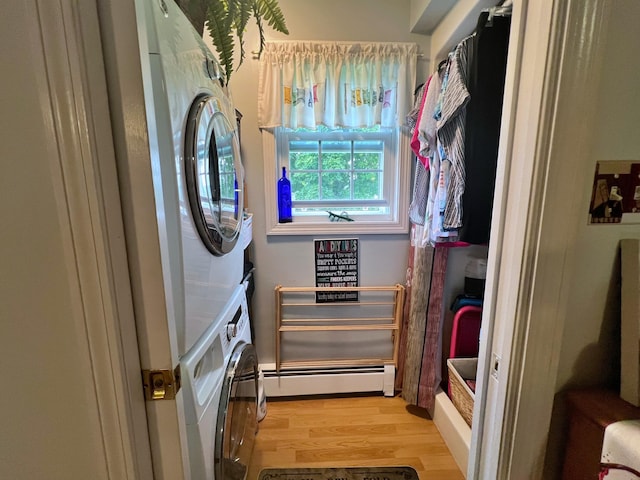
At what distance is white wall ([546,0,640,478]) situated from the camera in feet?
2.20

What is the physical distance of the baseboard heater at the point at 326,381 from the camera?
6.71 feet

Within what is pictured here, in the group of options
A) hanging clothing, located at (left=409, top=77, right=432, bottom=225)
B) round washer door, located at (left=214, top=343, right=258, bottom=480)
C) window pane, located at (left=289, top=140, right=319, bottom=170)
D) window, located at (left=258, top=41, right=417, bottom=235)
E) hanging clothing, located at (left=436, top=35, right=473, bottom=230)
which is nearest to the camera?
round washer door, located at (left=214, top=343, right=258, bottom=480)

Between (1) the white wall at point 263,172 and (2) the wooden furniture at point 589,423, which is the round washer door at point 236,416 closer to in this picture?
(1) the white wall at point 263,172

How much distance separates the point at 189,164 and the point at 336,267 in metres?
1.38

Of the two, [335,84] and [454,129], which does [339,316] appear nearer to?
[454,129]

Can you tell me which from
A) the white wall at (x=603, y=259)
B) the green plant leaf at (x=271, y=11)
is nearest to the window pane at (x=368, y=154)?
the green plant leaf at (x=271, y=11)

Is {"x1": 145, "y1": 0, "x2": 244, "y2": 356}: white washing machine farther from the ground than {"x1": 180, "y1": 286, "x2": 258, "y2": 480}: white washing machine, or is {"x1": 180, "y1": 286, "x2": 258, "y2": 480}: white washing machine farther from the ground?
{"x1": 145, "y1": 0, "x2": 244, "y2": 356}: white washing machine

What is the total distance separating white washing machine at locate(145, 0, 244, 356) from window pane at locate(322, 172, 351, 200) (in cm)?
107

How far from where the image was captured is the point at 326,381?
2.05 metres

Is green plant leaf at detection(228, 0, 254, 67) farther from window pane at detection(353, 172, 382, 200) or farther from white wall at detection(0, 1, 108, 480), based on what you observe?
window pane at detection(353, 172, 382, 200)

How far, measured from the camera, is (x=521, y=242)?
28.1 inches

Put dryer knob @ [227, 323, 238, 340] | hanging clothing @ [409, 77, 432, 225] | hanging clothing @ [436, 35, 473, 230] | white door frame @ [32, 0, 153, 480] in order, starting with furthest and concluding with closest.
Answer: hanging clothing @ [409, 77, 432, 225] → hanging clothing @ [436, 35, 473, 230] → dryer knob @ [227, 323, 238, 340] → white door frame @ [32, 0, 153, 480]

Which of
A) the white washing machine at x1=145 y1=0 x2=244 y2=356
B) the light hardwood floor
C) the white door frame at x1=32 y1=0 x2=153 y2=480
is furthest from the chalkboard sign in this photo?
the white door frame at x1=32 y1=0 x2=153 y2=480

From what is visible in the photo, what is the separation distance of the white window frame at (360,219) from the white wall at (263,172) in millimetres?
45
